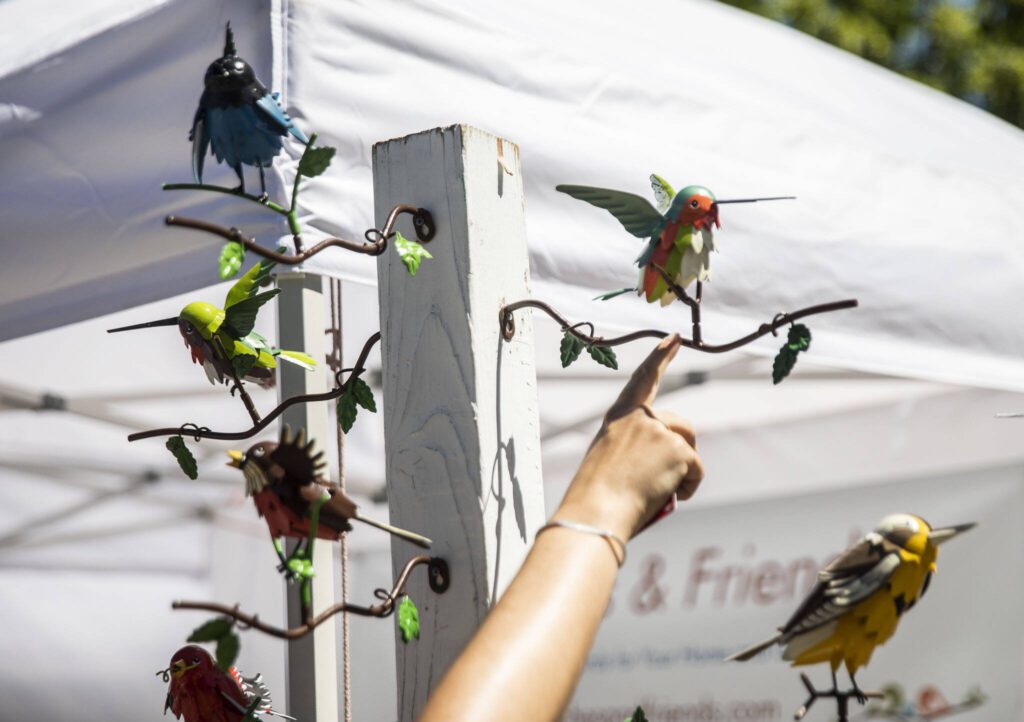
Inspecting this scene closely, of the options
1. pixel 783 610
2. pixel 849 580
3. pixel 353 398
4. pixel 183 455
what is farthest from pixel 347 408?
pixel 783 610

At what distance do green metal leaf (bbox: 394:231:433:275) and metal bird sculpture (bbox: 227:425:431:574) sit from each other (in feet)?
0.44

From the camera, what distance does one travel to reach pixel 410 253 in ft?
2.20

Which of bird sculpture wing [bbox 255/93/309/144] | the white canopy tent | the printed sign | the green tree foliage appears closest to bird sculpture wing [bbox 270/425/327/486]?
bird sculpture wing [bbox 255/93/309/144]

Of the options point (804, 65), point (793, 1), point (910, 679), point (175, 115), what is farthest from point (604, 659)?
point (793, 1)

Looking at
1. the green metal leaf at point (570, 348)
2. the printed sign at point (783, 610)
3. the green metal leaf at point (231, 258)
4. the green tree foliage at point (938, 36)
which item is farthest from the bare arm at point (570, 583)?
the green tree foliage at point (938, 36)

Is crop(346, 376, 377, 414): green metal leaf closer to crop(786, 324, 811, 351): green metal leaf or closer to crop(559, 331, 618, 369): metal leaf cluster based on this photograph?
crop(559, 331, 618, 369): metal leaf cluster

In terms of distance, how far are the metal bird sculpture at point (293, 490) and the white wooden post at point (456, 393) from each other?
0.12 m

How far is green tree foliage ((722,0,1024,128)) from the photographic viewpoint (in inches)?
257

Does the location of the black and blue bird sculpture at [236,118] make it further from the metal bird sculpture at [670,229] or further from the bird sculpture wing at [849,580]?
the bird sculpture wing at [849,580]

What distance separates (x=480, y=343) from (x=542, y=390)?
207 centimetres

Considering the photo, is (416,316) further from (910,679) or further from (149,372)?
(910,679)

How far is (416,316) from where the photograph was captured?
73cm

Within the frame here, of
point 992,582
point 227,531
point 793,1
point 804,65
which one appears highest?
point 793,1

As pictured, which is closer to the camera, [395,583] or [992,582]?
[395,583]
